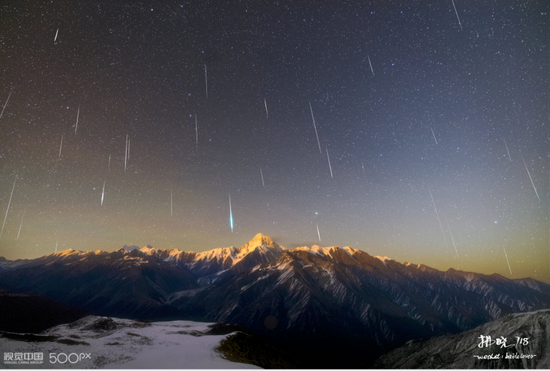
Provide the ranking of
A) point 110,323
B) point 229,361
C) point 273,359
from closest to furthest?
1. point 229,361
2. point 273,359
3. point 110,323

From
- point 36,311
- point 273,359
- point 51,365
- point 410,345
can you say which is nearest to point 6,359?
point 51,365

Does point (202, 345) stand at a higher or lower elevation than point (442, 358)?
higher

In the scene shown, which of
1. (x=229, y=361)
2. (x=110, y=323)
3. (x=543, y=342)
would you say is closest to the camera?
(x=543, y=342)

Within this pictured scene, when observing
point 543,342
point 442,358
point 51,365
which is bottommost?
point 442,358

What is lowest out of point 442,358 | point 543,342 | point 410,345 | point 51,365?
point 410,345

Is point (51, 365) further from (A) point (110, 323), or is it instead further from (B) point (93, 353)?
(A) point (110, 323)

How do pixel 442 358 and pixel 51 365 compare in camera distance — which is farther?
pixel 442 358

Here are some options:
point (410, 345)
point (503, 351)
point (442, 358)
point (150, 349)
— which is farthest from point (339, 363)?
point (150, 349)

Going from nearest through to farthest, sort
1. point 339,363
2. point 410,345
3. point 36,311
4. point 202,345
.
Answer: point 202,345, point 410,345, point 36,311, point 339,363

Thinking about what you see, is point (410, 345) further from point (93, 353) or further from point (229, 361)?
point (93, 353)
